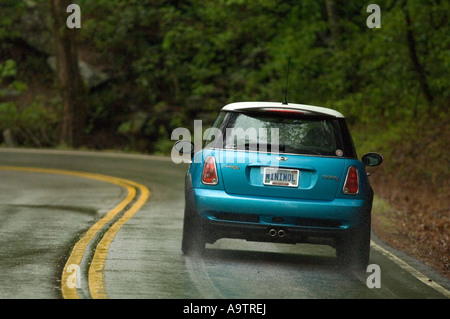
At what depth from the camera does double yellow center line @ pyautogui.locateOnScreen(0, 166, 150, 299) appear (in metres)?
8.73

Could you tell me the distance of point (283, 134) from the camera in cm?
1061

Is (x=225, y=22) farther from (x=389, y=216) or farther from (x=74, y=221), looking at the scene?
(x=74, y=221)

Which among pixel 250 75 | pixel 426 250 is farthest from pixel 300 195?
pixel 250 75

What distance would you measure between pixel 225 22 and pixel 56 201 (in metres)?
22.7

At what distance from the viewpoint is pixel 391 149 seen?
2791 cm

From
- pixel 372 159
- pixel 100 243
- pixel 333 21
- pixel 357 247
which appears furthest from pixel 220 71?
pixel 357 247

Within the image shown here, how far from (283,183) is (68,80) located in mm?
29230

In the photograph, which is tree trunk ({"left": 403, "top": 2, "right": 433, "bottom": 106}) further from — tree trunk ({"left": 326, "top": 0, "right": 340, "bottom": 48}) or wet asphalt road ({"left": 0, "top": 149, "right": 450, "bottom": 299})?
wet asphalt road ({"left": 0, "top": 149, "right": 450, "bottom": 299})

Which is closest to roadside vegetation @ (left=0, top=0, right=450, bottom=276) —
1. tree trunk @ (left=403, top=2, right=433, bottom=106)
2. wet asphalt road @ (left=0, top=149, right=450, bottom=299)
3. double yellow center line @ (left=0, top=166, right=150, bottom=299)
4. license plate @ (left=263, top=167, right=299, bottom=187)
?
tree trunk @ (left=403, top=2, right=433, bottom=106)

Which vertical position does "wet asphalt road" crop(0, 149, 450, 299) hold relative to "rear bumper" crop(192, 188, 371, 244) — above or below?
below

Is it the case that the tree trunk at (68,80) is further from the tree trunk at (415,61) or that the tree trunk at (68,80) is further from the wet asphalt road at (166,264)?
the wet asphalt road at (166,264)

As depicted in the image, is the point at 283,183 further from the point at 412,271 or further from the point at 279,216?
the point at 412,271

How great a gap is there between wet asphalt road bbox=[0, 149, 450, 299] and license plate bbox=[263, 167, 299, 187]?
92cm
